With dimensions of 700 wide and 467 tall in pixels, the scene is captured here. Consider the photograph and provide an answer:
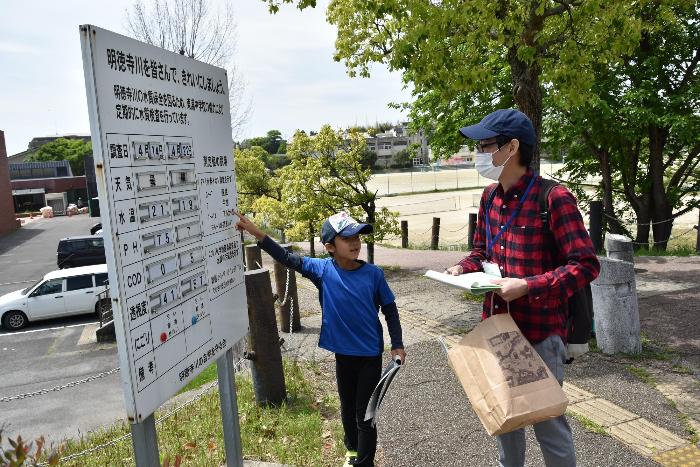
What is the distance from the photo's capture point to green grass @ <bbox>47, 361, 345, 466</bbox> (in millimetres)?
4215

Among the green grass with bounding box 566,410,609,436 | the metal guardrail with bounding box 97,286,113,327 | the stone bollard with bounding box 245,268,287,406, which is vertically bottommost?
the metal guardrail with bounding box 97,286,113,327

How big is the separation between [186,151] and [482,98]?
39.5ft

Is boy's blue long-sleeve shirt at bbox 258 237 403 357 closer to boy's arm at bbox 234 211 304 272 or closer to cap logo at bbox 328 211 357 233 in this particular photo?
boy's arm at bbox 234 211 304 272

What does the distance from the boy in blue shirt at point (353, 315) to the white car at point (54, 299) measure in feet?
40.8

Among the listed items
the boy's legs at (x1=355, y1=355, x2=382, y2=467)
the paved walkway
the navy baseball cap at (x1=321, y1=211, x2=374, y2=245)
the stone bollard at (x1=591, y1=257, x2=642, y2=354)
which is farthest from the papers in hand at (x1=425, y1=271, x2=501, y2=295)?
the stone bollard at (x1=591, y1=257, x2=642, y2=354)

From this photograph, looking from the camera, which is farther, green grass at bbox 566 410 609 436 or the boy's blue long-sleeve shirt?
green grass at bbox 566 410 609 436

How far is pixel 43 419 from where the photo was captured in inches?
308

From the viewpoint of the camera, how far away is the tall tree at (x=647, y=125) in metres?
13.6

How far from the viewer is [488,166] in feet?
A: 9.54

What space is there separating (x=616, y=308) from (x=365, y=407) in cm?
366

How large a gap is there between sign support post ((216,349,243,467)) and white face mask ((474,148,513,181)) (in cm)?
175

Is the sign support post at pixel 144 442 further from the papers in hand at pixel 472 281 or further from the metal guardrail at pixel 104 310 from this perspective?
the metal guardrail at pixel 104 310

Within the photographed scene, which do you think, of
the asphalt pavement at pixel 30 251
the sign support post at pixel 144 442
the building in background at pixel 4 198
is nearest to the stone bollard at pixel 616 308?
the sign support post at pixel 144 442

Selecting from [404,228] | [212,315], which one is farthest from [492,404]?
[404,228]
